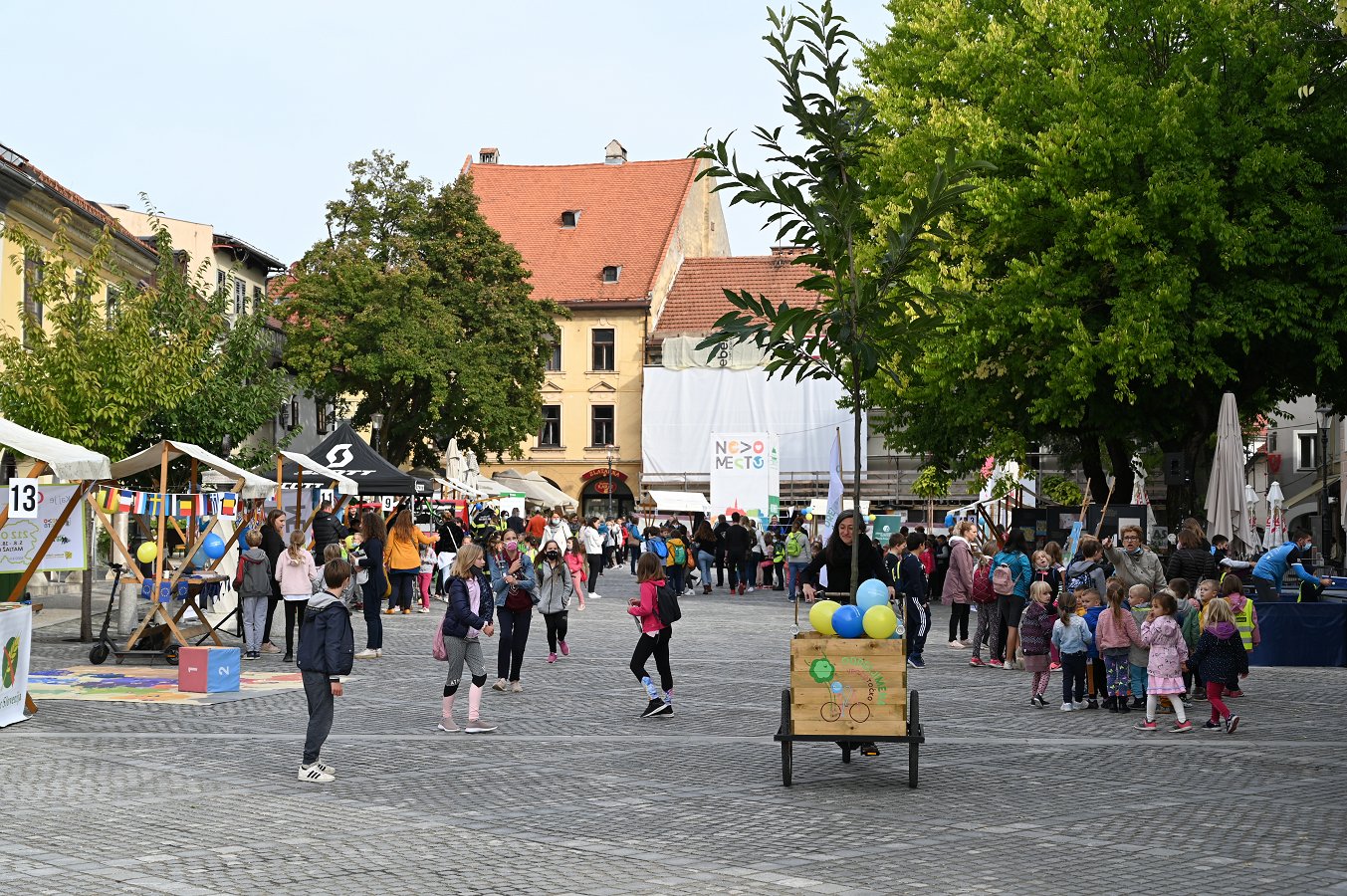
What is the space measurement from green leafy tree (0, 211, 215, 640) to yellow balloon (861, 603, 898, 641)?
1711cm

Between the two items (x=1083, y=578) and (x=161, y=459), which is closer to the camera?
(x=1083, y=578)

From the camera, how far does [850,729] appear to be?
10727 mm

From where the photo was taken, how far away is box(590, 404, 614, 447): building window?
73312mm

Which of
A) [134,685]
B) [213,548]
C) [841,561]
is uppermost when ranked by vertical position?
[213,548]

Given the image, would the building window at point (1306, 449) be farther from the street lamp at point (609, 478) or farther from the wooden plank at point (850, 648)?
the wooden plank at point (850, 648)

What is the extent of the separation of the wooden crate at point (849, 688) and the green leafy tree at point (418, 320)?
40.3 m

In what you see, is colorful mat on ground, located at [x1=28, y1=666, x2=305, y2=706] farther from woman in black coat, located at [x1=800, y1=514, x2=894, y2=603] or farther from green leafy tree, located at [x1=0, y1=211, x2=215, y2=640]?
green leafy tree, located at [x1=0, y1=211, x2=215, y2=640]

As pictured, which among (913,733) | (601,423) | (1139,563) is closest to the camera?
(913,733)

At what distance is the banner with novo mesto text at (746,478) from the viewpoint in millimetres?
41781

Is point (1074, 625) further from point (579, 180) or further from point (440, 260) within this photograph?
point (579, 180)

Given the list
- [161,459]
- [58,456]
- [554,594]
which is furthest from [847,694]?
[161,459]

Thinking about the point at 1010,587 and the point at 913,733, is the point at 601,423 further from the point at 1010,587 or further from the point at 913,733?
the point at 913,733

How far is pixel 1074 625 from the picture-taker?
615 inches

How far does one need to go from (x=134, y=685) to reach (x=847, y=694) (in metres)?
8.88
